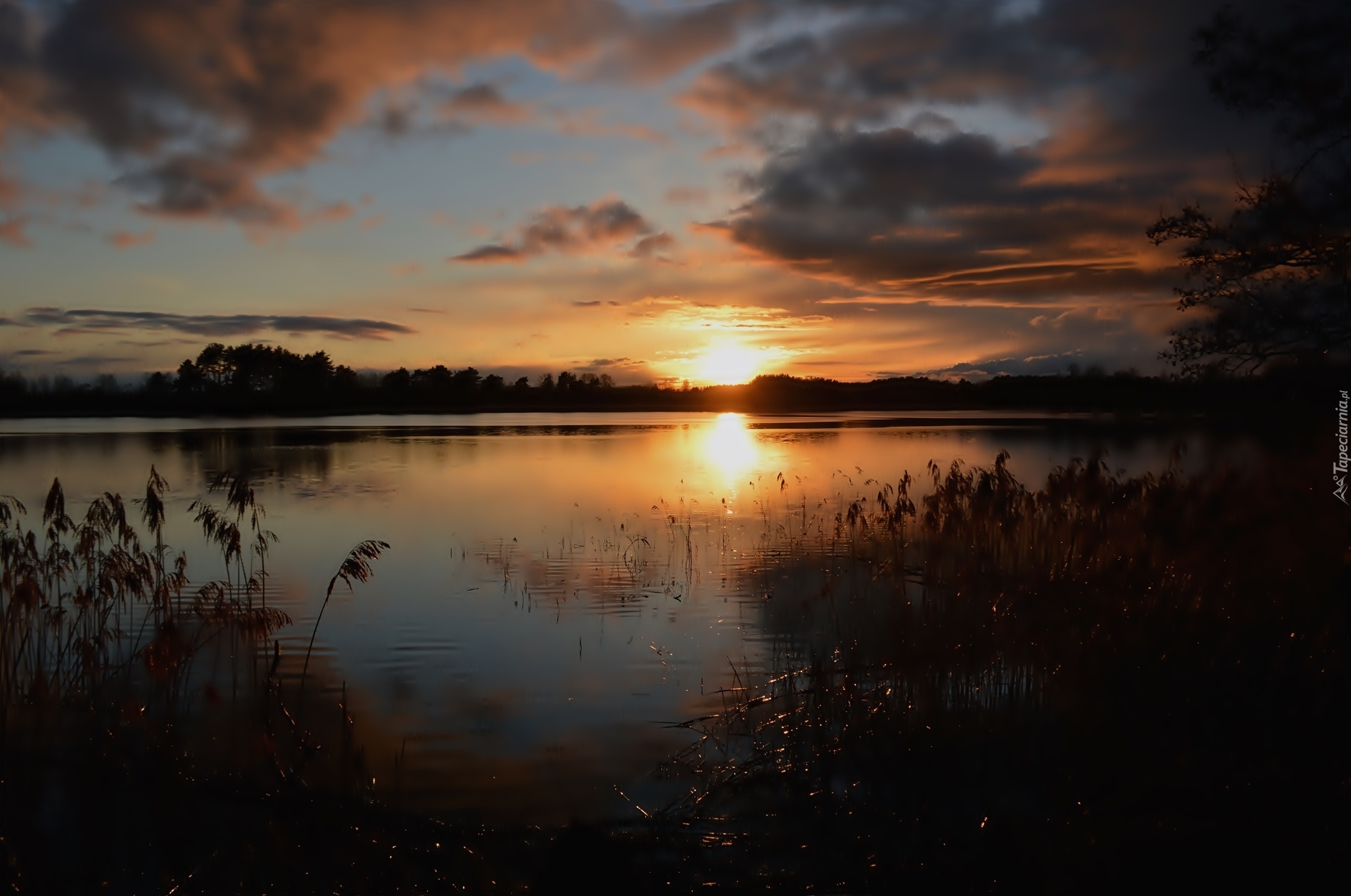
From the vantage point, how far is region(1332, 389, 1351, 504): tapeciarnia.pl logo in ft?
29.7

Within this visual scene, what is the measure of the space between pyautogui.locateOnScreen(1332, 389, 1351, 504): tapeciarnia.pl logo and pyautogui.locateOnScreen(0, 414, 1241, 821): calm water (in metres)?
2.46

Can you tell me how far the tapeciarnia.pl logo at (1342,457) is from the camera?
9.05 m

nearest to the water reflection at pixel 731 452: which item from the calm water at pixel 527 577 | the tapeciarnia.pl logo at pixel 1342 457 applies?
the calm water at pixel 527 577

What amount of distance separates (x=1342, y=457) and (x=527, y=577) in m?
10.8

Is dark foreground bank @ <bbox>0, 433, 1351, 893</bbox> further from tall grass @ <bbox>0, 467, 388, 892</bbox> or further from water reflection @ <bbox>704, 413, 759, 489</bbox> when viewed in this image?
water reflection @ <bbox>704, 413, 759, 489</bbox>

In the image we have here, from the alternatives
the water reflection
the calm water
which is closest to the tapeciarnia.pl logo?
the calm water

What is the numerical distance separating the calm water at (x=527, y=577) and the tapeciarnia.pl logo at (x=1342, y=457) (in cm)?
246

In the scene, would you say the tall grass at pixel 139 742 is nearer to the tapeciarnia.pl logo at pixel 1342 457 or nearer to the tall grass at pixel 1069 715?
the tall grass at pixel 1069 715

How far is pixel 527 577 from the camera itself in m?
12.8

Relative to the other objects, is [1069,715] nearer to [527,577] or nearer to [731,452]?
[527,577]

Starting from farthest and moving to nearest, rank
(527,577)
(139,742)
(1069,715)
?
(527,577), (1069,715), (139,742)

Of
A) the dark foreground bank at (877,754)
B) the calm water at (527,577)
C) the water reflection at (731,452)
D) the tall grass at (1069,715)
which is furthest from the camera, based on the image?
the water reflection at (731,452)

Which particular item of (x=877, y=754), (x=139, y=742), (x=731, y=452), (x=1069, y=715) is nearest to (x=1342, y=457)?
(x=1069, y=715)

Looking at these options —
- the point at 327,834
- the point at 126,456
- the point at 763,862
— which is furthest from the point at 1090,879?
the point at 126,456
